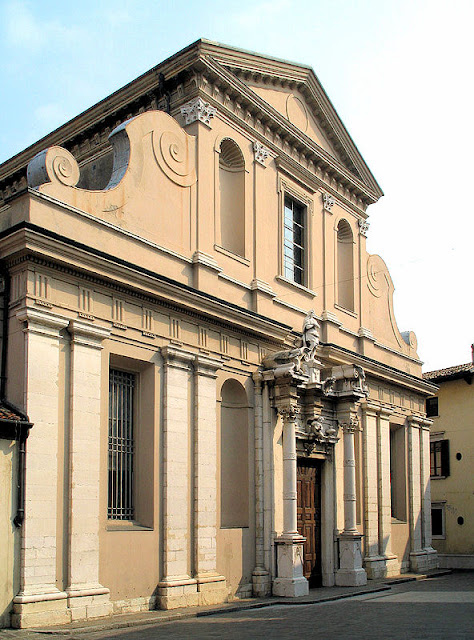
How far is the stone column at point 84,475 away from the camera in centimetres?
1335

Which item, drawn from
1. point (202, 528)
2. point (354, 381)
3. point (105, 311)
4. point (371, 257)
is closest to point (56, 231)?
point (105, 311)

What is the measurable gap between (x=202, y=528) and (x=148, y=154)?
24.4 feet

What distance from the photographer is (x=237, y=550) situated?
1741 centimetres

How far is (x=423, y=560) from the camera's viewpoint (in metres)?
25.1

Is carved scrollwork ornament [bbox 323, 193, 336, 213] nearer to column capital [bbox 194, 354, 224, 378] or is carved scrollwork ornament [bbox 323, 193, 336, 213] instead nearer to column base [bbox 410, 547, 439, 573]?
column capital [bbox 194, 354, 224, 378]

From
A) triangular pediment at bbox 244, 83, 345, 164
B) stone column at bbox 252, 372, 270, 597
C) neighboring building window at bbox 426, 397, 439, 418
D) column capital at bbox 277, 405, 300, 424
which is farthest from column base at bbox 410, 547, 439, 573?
triangular pediment at bbox 244, 83, 345, 164

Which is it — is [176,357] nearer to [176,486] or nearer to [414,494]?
[176,486]

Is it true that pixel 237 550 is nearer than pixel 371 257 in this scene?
Yes

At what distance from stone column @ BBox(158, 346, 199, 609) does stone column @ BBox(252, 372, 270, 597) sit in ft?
7.46

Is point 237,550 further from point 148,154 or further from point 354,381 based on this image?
point 148,154

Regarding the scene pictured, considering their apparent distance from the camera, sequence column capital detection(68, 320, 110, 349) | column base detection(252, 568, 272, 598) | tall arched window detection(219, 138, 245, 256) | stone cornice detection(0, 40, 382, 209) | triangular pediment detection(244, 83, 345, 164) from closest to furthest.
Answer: column capital detection(68, 320, 110, 349) < column base detection(252, 568, 272, 598) < stone cornice detection(0, 40, 382, 209) < tall arched window detection(219, 138, 245, 256) < triangular pediment detection(244, 83, 345, 164)

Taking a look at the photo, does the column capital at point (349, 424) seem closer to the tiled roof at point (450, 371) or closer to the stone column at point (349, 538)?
the stone column at point (349, 538)

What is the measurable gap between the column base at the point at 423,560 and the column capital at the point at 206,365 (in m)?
11.1

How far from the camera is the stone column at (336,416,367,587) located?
20484mm
